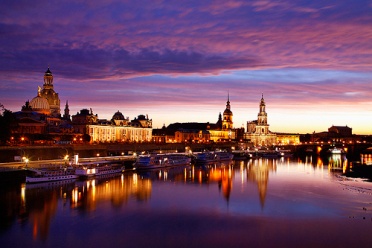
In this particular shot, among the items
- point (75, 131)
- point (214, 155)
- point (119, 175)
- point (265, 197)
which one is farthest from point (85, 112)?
point (265, 197)

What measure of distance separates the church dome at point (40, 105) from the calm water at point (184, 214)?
72977 mm

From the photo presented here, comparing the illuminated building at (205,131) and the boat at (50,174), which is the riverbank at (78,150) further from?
the illuminated building at (205,131)

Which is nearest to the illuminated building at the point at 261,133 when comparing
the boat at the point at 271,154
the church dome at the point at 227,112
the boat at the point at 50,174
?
the church dome at the point at 227,112

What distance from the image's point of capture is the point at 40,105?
123 metres

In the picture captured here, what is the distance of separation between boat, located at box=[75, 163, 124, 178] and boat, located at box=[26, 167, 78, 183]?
965 mm

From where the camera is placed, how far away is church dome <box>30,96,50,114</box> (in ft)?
400

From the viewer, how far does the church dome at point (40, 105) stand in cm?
12200

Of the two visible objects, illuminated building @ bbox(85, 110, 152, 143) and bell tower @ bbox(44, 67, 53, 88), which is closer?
illuminated building @ bbox(85, 110, 152, 143)

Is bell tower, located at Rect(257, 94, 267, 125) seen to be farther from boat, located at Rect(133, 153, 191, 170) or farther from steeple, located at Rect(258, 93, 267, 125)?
boat, located at Rect(133, 153, 191, 170)

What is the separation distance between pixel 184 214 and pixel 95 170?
2509cm

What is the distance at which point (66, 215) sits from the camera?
35.3 m

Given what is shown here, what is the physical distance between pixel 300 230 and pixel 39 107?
334 feet

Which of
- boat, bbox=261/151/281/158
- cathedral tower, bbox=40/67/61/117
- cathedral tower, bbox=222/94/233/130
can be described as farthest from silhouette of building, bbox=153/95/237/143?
cathedral tower, bbox=40/67/61/117

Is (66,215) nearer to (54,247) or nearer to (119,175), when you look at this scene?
(54,247)
